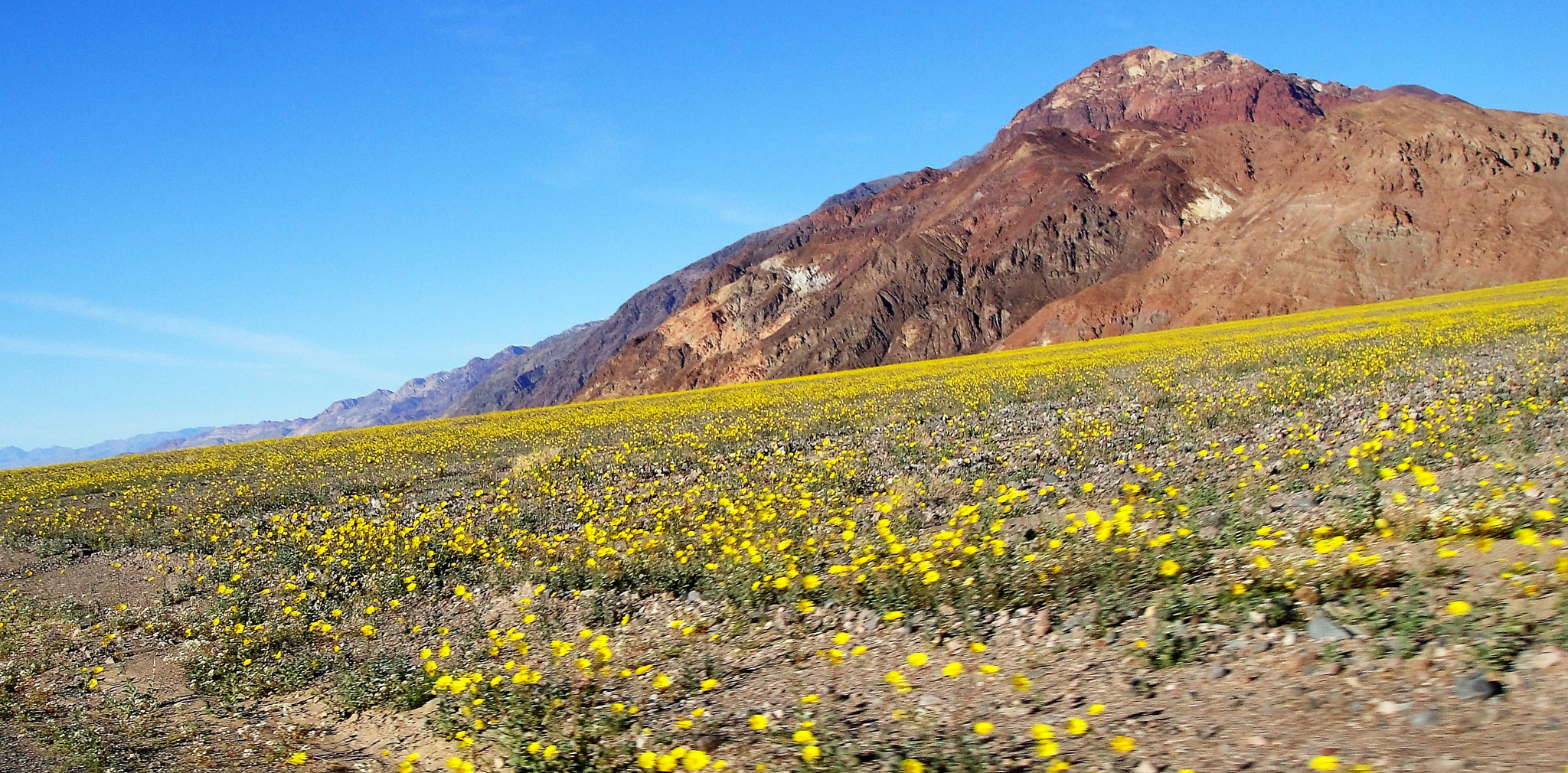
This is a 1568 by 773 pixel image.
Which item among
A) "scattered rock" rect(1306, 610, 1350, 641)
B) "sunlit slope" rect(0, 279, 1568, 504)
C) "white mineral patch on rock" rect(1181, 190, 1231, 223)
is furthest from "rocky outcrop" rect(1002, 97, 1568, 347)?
"scattered rock" rect(1306, 610, 1350, 641)

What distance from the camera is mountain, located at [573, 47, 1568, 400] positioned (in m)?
67.7

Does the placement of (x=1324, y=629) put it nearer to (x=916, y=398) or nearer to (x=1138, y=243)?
(x=916, y=398)

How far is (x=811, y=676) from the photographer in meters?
4.51

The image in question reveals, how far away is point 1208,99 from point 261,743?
231782 millimetres

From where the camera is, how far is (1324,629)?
359 cm

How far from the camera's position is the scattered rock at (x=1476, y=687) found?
288 cm

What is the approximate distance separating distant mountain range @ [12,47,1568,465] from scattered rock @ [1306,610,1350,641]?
250 ft

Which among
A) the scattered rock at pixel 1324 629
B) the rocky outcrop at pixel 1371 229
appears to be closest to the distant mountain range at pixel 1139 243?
the rocky outcrop at pixel 1371 229

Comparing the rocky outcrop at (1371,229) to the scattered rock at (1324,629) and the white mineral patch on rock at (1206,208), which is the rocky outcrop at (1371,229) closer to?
the white mineral patch on rock at (1206,208)

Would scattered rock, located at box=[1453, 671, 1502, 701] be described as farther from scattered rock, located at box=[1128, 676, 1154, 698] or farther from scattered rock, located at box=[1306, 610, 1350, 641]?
scattered rock, located at box=[1128, 676, 1154, 698]

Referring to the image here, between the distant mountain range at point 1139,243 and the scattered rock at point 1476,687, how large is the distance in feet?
252

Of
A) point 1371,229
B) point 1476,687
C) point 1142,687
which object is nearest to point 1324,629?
point 1476,687

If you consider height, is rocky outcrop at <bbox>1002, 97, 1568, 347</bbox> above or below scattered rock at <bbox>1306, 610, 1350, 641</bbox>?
above

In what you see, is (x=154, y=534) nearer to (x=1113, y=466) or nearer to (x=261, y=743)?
(x=261, y=743)
